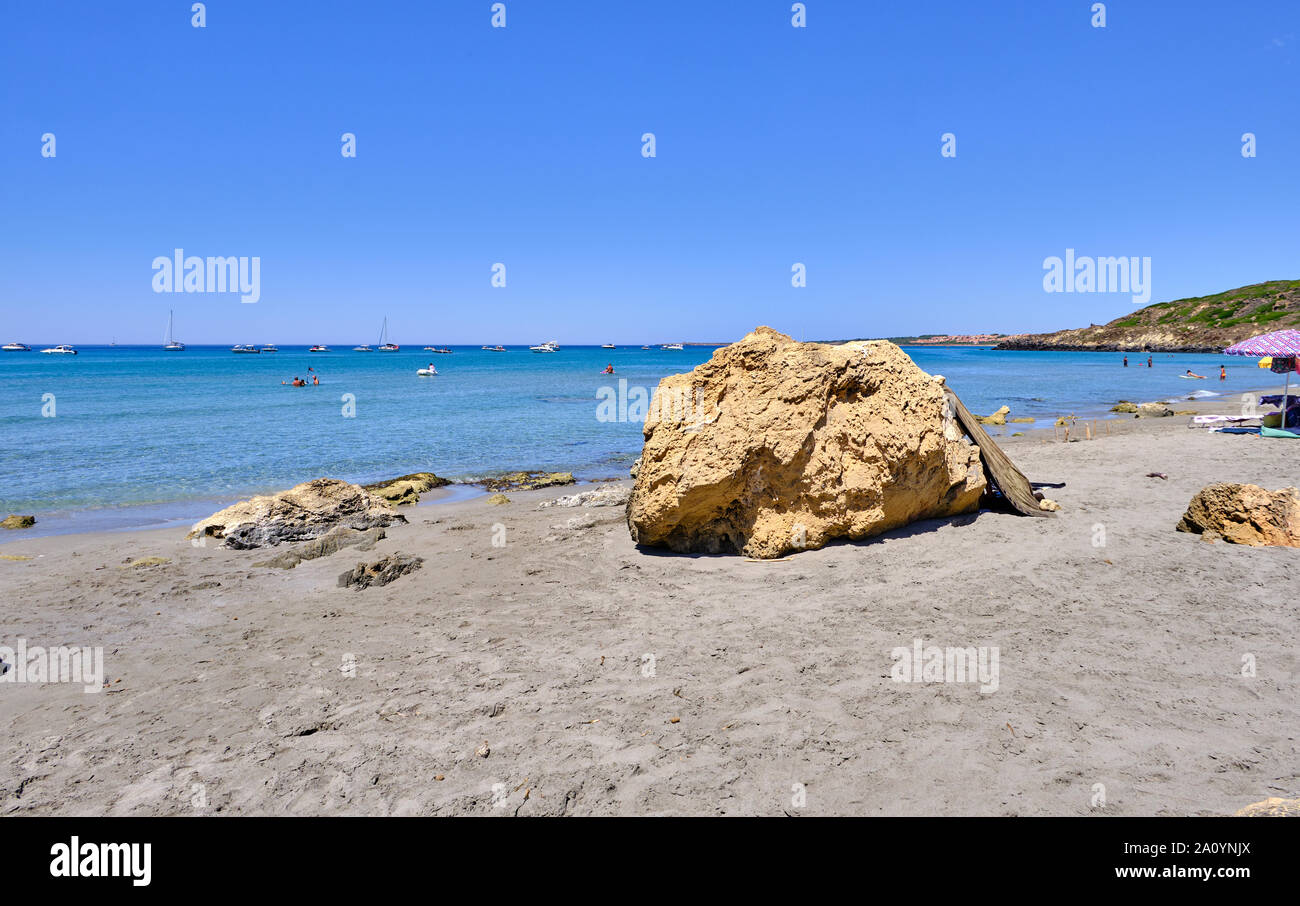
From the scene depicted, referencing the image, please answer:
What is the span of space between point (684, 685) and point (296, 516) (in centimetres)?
861

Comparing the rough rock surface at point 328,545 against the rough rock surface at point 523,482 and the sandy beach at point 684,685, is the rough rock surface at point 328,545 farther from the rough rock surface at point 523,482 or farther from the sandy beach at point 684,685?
the rough rock surface at point 523,482

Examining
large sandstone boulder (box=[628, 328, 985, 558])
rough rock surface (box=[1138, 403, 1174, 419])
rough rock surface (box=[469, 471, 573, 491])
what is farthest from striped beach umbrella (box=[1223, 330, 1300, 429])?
rough rock surface (box=[469, 471, 573, 491])

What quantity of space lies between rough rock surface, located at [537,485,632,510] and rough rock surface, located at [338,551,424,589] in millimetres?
4244

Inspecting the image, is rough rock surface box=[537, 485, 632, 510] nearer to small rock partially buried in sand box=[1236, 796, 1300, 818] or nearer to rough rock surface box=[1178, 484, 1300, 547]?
rough rock surface box=[1178, 484, 1300, 547]

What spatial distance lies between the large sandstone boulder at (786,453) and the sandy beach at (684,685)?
43 centimetres

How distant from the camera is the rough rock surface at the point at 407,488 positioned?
14.6 m

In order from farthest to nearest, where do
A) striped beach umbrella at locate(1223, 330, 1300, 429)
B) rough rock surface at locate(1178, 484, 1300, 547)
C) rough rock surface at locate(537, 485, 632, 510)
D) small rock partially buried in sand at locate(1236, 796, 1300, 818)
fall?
striped beach umbrella at locate(1223, 330, 1300, 429) → rough rock surface at locate(537, 485, 632, 510) → rough rock surface at locate(1178, 484, 1300, 547) → small rock partially buried in sand at locate(1236, 796, 1300, 818)

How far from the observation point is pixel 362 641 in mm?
6785

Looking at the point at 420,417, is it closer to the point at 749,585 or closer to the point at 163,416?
the point at 163,416

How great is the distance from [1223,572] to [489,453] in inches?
740

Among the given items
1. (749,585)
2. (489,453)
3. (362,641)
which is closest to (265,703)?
(362,641)

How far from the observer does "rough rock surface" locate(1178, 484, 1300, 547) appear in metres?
→ 7.79

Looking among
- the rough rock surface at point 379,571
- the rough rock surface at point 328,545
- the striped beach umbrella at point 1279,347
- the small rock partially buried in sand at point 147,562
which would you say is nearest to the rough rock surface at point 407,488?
the rough rock surface at point 328,545

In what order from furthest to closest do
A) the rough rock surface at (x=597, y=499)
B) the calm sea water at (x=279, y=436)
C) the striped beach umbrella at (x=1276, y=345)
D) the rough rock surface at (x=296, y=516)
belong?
the striped beach umbrella at (x=1276, y=345), the calm sea water at (x=279, y=436), the rough rock surface at (x=597, y=499), the rough rock surface at (x=296, y=516)
